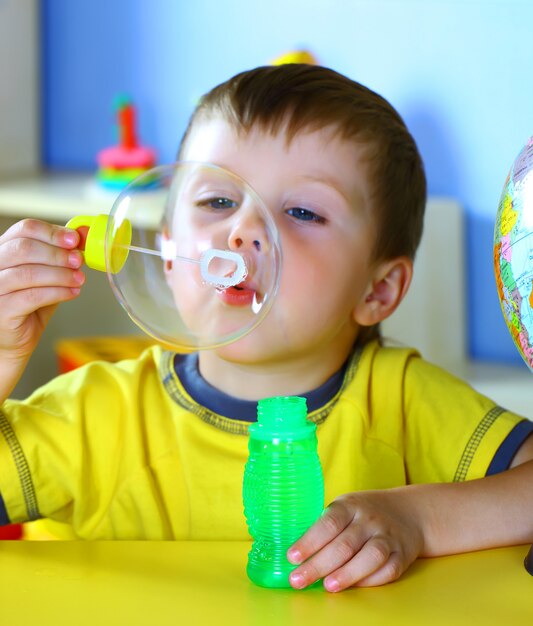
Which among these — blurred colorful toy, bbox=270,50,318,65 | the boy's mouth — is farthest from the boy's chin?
blurred colorful toy, bbox=270,50,318,65

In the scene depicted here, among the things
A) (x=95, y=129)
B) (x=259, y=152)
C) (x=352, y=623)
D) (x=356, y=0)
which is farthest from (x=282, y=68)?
(x=95, y=129)

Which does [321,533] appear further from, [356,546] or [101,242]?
[101,242]

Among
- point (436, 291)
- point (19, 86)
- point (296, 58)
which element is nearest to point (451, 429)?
point (436, 291)

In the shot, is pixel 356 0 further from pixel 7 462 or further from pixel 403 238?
pixel 7 462

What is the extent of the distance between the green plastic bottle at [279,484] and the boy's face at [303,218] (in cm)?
28

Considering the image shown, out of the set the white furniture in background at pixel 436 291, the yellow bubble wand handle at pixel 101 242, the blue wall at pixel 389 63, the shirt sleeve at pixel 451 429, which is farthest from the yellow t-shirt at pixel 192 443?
the blue wall at pixel 389 63

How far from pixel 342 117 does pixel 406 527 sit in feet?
1.50

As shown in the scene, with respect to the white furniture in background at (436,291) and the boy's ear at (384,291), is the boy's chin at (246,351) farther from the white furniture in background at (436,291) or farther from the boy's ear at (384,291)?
the white furniture in background at (436,291)

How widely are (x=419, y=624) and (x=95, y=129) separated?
2332 mm

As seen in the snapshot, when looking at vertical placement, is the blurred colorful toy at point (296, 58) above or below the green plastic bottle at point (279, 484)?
above

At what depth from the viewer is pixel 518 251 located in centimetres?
82

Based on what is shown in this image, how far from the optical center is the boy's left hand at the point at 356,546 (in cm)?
81

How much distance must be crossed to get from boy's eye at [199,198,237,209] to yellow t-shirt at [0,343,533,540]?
0.26 m

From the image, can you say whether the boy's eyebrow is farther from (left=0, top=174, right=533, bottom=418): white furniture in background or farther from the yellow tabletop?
(left=0, top=174, right=533, bottom=418): white furniture in background
